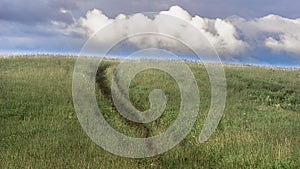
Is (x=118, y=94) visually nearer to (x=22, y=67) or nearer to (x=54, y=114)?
(x=54, y=114)

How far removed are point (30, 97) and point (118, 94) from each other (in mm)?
5113

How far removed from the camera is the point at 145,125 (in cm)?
1828

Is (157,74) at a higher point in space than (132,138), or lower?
higher

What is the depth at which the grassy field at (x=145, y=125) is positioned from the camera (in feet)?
39.9

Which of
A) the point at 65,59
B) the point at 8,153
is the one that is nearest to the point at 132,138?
the point at 8,153

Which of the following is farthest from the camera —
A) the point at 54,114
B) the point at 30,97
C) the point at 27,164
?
the point at 30,97

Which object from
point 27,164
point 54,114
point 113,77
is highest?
point 113,77

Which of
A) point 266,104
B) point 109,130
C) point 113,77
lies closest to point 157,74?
point 113,77

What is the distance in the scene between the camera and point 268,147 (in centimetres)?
1264

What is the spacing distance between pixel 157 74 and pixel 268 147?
18893 millimetres

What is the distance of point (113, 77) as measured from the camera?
30.3 meters

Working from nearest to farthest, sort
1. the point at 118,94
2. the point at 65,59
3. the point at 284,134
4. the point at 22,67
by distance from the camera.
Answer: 1. the point at 284,134
2. the point at 118,94
3. the point at 22,67
4. the point at 65,59

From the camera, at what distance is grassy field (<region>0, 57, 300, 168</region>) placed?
1215cm

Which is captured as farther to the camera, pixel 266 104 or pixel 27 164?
pixel 266 104
